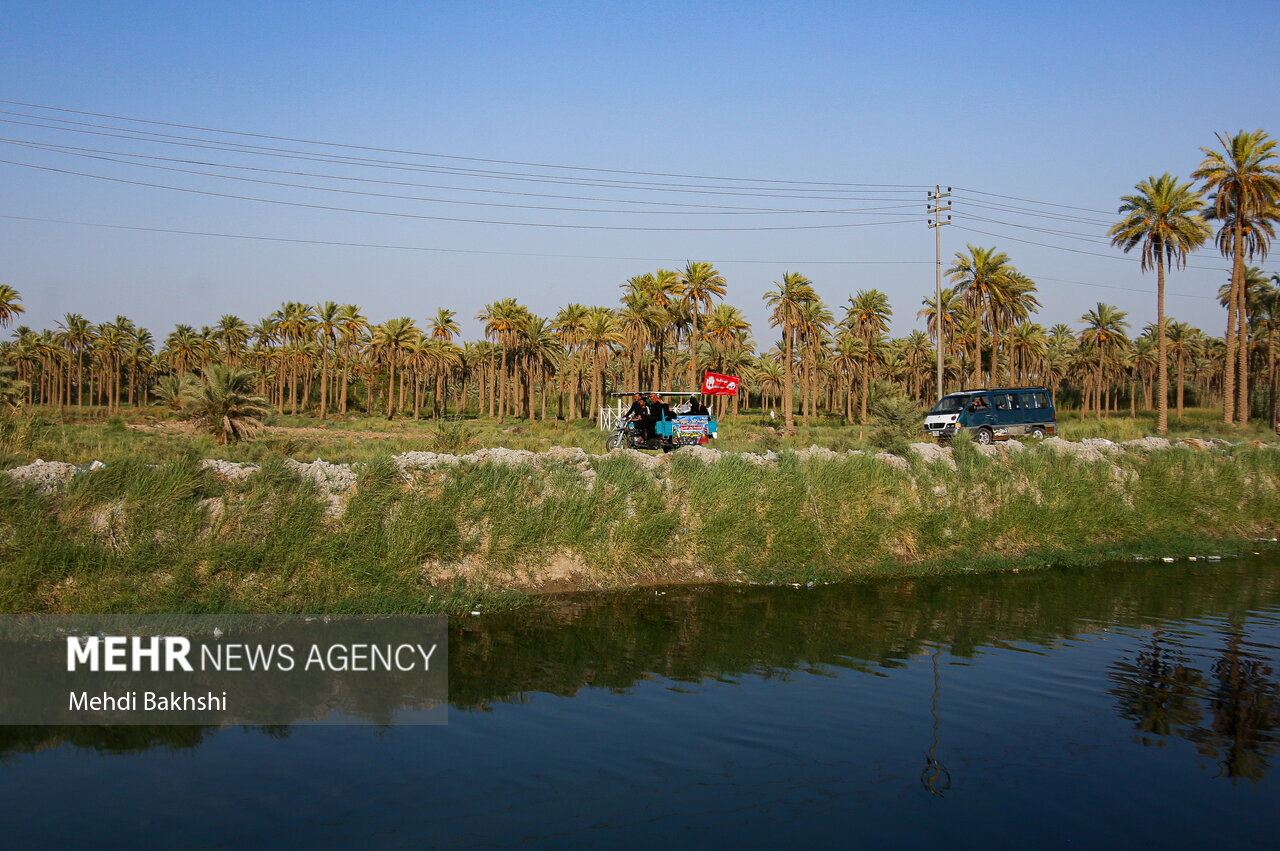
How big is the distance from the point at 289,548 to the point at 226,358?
342 ft

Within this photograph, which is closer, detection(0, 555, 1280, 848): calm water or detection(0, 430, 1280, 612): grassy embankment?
detection(0, 555, 1280, 848): calm water

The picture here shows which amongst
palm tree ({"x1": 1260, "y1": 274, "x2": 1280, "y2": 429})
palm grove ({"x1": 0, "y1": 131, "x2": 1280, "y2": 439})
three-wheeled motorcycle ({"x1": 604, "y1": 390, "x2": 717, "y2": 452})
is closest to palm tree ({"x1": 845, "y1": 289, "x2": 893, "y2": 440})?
palm grove ({"x1": 0, "y1": 131, "x2": 1280, "y2": 439})

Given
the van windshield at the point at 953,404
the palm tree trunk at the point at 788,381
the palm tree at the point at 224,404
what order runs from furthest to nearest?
1. the palm tree trunk at the point at 788,381
2. the van windshield at the point at 953,404
3. the palm tree at the point at 224,404

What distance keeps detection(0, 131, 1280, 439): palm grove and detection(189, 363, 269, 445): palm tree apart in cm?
8

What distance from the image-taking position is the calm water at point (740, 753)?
7836 millimetres

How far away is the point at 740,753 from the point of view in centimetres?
948

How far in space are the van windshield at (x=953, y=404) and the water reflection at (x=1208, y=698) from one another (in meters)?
20.7

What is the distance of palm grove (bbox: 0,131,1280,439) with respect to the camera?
52.9 metres

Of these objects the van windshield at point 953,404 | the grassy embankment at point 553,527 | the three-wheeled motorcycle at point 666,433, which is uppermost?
the van windshield at point 953,404

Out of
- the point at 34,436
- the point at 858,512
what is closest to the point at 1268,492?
the point at 858,512

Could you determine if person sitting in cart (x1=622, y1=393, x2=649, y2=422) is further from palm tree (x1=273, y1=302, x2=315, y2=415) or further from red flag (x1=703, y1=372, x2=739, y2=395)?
palm tree (x1=273, y1=302, x2=315, y2=415)

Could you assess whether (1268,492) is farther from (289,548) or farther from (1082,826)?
(289,548)

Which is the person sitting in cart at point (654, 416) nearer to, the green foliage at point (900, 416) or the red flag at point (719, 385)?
the red flag at point (719, 385)

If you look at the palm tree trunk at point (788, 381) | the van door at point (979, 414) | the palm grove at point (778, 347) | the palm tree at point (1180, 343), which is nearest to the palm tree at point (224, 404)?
the palm grove at point (778, 347)
